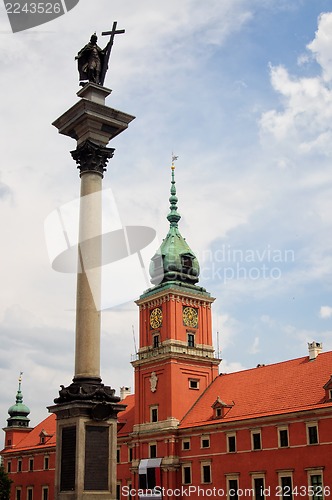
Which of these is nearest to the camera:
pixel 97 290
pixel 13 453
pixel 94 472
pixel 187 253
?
pixel 94 472

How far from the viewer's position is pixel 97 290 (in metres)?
19.6

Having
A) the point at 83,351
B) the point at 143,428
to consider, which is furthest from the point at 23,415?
the point at 83,351

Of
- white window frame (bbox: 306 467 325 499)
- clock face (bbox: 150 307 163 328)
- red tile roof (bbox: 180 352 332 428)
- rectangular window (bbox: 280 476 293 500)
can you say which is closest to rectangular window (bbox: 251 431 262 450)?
Answer: red tile roof (bbox: 180 352 332 428)

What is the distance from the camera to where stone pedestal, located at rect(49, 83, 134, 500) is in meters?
18.1

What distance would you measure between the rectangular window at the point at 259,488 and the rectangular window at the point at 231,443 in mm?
3068

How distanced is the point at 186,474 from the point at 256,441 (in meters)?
8.53

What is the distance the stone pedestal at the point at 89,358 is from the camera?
18.1 m

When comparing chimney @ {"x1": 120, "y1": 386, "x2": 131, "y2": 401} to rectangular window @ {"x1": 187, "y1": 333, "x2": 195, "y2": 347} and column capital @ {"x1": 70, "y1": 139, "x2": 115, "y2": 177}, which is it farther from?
column capital @ {"x1": 70, "y1": 139, "x2": 115, "y2": 177}

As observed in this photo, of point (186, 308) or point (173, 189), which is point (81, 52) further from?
point (173, 189)

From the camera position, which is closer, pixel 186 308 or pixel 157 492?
pixel 157 492

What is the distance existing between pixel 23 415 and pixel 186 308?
110 ft

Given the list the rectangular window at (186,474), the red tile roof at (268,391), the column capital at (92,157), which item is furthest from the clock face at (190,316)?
the column capital at (92,157)

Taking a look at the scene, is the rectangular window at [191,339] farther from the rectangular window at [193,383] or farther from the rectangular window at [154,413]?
the rectangular window at [154,413]

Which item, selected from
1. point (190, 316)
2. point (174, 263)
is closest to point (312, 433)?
point (190, 316)
